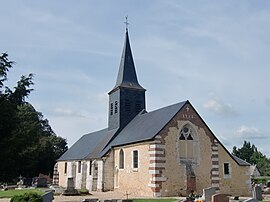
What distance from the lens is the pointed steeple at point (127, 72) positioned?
116ft

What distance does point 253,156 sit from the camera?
90.9 m

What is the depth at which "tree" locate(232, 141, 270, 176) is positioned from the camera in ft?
270

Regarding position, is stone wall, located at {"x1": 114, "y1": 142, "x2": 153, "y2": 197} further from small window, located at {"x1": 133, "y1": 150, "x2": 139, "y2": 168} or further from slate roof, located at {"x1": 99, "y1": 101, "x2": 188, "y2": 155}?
slate roof, located at {"x1": 99, "y1": 101, "x2": 188, "y2": 155}

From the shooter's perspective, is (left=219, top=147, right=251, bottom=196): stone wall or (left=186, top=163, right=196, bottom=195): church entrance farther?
(left=219, top=147, right=251, bottom=196): stone wall

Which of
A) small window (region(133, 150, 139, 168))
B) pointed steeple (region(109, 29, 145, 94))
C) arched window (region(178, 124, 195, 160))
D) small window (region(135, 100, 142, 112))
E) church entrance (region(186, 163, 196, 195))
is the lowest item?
church entrance (region(186, 163, 196, 195))

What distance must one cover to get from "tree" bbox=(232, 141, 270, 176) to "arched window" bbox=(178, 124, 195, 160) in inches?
2228

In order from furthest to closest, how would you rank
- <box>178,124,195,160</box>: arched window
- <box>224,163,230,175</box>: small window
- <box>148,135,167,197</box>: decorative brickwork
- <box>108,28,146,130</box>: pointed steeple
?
→ <box>108,28,146,130</box>: pointed steeple → <box>224,163,230,175</box>: small window → <box>178,124,195,160</box>: arched window → <box>148,135,167,197</box>: decorative brickwork

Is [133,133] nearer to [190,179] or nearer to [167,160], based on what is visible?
[167,160]

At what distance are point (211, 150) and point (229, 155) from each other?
190cm

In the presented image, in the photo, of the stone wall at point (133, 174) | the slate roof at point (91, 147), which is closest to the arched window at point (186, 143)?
the stone wall at point (133, 174)

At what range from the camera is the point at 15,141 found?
12.4 metres

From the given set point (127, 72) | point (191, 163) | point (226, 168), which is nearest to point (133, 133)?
point (191, 163)

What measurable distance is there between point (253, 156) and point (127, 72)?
65.3 meters

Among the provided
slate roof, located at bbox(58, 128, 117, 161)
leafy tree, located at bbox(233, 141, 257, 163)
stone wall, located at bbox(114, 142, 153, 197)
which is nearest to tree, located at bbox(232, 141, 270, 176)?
leafy tree, located at bbox(233, 141, 257, 163)
